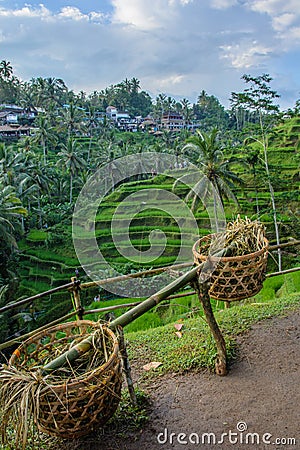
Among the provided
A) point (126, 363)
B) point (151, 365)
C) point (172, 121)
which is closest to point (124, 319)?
point (126, 363)

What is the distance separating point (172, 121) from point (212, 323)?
175ft

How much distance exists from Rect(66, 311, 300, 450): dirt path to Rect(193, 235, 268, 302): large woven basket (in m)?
0.56

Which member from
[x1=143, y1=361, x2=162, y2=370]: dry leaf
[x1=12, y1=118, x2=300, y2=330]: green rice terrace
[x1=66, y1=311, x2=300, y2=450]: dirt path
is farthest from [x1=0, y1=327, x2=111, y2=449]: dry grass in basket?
[x1=12, y1=118, x2=300, y2=330]: green rice terrace

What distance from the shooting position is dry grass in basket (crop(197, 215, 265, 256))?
2330 mm

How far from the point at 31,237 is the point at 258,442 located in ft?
73.6

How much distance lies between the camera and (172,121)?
53.7 meters

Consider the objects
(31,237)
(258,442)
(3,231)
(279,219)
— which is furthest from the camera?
(31,237)

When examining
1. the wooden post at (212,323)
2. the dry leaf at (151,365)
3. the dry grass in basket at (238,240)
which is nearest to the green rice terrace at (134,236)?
the dry leaf at (151,365)

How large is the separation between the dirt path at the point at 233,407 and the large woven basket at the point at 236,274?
0.56 m

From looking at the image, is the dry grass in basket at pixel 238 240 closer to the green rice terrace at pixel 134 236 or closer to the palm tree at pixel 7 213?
the green rice terrace at pixel 134 236

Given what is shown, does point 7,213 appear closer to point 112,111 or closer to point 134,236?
point 134,236

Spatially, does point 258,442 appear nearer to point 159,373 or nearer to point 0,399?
point 159,373

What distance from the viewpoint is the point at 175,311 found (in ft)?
29.8

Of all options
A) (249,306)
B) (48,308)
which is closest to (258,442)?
(249,306)
